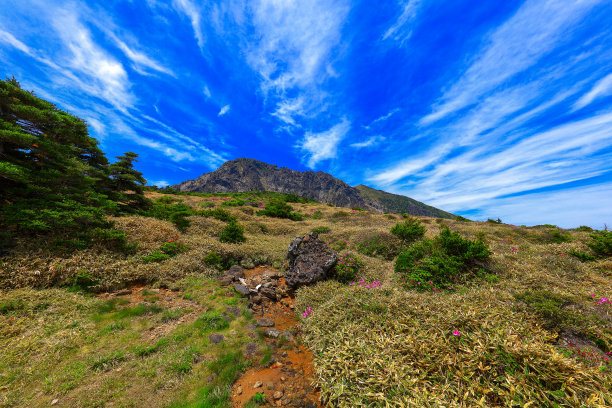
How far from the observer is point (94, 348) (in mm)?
4676

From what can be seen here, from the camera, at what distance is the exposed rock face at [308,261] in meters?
8.59

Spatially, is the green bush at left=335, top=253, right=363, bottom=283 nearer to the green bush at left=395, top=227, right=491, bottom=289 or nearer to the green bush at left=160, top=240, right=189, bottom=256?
the green bush at left=395, top=227, right=491, bottom=289

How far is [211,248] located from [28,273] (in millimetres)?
6324

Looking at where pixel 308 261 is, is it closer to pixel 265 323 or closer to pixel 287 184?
pixel 265 323

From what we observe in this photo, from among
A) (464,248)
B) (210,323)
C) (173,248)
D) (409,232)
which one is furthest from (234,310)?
(409,232)

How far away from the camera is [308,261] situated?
9281 millimetres

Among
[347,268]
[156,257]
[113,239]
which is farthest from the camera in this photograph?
[156,257]

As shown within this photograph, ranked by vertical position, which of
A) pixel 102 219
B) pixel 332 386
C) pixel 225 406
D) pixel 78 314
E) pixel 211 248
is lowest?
pixel 225 406

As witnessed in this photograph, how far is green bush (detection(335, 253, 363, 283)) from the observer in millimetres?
8875

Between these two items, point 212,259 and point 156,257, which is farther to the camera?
point 212,259

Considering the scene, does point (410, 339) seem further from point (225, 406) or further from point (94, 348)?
point (94, 348)

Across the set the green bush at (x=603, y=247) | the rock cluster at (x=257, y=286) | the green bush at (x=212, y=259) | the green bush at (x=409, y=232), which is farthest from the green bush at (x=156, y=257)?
the green bush at (x=603, y=247)

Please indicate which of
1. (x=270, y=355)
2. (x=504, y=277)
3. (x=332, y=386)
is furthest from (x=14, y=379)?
(x=504, y=277)

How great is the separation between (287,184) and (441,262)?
178 meters
